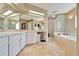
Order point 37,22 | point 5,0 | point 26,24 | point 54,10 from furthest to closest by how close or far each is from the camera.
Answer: point 54,10 < point 37,22 < point 26,24 < point 5,0

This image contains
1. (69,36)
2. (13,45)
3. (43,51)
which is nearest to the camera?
(13,45)

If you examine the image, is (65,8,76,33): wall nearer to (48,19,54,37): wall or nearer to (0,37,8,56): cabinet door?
(48,19,54,37): wall

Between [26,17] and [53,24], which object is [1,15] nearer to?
[26,17]

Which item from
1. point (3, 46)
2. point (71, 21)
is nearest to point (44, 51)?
point (71, 21)

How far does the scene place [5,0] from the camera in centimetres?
161

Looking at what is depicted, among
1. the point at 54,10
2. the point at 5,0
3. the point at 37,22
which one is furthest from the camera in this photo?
the point at 54,10

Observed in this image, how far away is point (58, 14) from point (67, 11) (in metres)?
0.43

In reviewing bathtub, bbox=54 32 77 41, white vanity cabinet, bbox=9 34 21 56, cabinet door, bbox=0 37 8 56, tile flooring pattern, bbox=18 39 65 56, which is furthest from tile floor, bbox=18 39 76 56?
cabinet door, bbox=0 37 8 56

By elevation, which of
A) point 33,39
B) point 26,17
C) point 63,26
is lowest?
point 33,39

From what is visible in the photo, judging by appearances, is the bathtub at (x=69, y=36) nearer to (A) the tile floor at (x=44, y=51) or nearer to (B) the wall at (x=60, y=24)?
(B) the wall at (x=60, y=24)

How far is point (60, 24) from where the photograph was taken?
454 cm

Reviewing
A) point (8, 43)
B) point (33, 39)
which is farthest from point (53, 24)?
point (8, 43)

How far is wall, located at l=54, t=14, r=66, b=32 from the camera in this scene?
173 inches

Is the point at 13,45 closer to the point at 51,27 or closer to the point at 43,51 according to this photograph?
the point at 43,51
